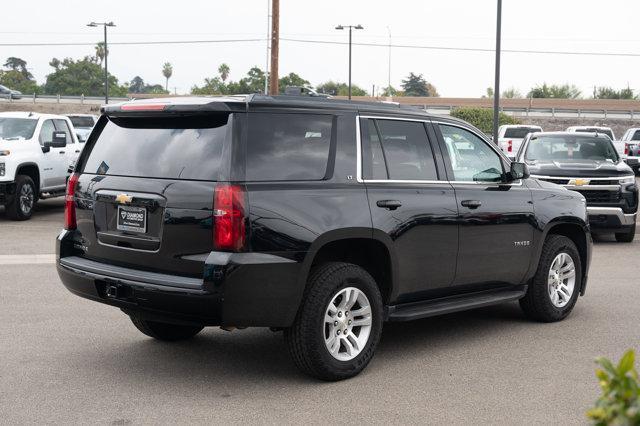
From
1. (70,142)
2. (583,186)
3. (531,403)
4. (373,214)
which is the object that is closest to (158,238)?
(373,214)

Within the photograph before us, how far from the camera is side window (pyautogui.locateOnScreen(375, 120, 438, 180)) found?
645cm

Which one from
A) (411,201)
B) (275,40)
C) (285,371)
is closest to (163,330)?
(285,371)

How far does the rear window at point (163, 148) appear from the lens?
5574 millimetres

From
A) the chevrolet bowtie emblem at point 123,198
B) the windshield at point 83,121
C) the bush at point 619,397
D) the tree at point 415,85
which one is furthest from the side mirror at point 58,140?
the tree at point 415,85

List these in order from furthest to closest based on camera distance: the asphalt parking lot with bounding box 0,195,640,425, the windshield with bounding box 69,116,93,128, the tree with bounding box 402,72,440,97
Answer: the tree with bounding box 402,72,440,97
the windshield with bounding box 69,116,93,128
the asphalt parking lot with bounding box 0,195,640,425

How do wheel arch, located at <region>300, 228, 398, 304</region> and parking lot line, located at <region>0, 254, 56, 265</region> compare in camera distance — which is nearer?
wheel arch, located at <region>300, 228, 398, 304</region>

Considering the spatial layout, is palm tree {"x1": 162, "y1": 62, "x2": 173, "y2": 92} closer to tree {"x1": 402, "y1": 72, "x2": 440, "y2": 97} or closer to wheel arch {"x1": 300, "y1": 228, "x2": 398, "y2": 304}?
tree {"x1": 402, "y1": 72, "x2": 440, "y2": 97}

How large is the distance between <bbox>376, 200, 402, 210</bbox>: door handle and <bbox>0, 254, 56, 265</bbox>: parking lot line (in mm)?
6271

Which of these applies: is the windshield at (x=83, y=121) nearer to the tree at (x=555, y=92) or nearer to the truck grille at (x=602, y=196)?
the truck grille at (x=602, y=196)

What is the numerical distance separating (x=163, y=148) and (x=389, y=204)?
1593 mm

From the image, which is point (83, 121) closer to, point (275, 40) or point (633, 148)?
point (275, 40)

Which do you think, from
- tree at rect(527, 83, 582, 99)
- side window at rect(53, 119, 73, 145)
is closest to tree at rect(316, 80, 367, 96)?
tree at rect(527, 83, 582, 99)

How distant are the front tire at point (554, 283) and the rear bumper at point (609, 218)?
18.7ft

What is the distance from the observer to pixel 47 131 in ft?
56.6
